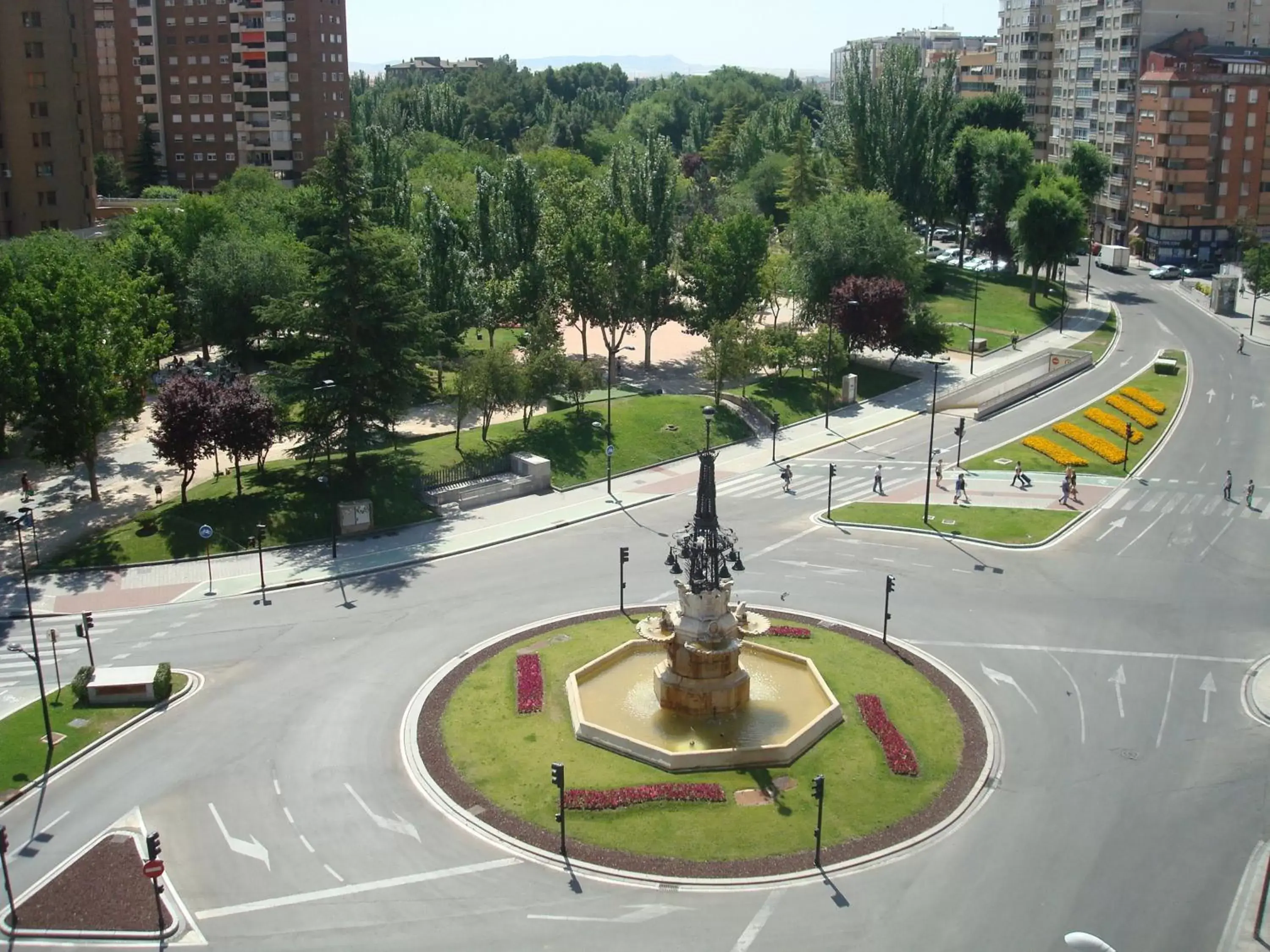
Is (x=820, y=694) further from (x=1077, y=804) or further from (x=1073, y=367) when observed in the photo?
(x=1073, y=367)

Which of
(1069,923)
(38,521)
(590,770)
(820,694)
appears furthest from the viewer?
(38,521)

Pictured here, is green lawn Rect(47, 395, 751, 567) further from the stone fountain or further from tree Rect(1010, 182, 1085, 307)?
tree Rect(1010, 182, 1085, 307)

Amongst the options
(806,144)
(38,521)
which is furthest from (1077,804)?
(806,144)

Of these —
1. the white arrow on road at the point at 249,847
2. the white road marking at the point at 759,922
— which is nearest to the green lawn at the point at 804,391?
the white road marking at the point at 759,922

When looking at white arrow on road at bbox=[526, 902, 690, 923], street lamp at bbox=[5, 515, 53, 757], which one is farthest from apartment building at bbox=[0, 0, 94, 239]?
white arrow on road at bbox=[526, 902, 690, 923]

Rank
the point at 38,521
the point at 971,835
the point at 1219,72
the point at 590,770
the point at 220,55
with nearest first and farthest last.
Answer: the point at 971,835 < the point at 590,770 < the point at 38,521 < the point at 1219,72 < the point at 220,55

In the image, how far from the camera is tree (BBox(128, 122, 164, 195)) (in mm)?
126375

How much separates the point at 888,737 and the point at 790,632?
26.1 feet

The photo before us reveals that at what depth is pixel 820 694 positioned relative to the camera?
37.4 meters

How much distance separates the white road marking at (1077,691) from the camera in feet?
119

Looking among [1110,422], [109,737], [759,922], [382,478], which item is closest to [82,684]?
[109,737]

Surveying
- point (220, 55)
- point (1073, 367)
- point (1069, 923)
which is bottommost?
point (1069, 923)

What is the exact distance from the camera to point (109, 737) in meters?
36.1

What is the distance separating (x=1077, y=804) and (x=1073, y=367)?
5291cm
